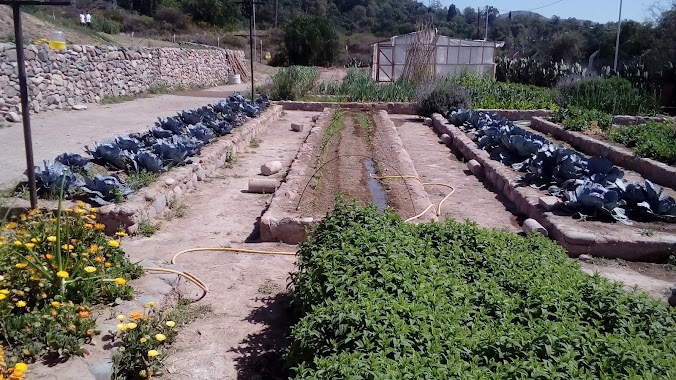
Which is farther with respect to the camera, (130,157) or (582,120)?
(582,120)

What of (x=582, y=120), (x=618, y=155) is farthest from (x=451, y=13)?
(x=618, y=155)

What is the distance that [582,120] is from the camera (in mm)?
12438

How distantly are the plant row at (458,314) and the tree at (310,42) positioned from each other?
35456mm

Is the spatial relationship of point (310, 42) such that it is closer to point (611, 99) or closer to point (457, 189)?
point (611, 99)

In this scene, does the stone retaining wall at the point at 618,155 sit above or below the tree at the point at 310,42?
below

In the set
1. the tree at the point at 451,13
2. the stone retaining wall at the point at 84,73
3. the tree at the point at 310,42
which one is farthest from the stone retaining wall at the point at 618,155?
the tree at the point at 451,13

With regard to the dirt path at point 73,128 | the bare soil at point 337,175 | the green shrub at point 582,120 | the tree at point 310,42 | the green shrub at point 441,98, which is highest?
the tree at point 310,42

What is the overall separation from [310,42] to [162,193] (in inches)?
1320

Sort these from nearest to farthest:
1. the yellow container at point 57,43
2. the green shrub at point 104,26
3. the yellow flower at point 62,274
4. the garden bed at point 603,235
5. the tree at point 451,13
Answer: the yellow flower at point 62,274 → the yellow container at point 57,43 → the garden bed at point 603,235 → the green shrub at point 104,26 → the tree at point 451,13

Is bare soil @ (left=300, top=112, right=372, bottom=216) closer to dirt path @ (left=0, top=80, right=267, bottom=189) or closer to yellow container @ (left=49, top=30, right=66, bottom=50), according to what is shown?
yellow container @ (left=49, top=30, right=66, bottom=50)

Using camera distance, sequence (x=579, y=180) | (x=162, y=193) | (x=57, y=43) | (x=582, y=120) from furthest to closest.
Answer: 1. (x=582, y=120)
2. (x=579, y=180)
3. (x=162, y=193)
4. (x=57, y=43)

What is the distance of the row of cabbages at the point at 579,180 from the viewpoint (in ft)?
20.0

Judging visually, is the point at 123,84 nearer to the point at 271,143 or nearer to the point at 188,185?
the point at 271,143

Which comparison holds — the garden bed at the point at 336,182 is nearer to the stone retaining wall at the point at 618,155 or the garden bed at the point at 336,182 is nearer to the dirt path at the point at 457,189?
the dirt path at the point at 457,189
